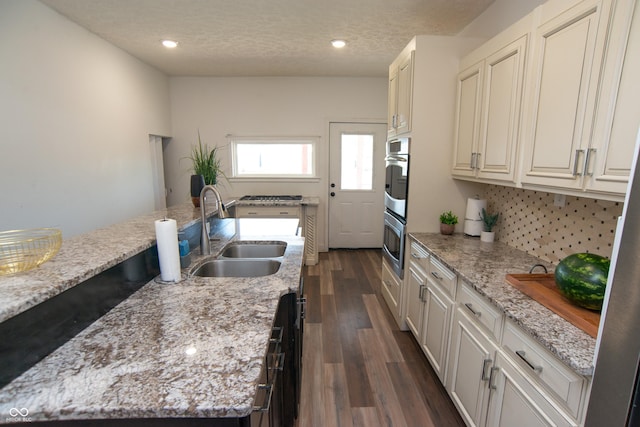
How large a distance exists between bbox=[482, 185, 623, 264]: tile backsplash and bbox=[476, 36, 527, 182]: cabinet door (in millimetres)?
352

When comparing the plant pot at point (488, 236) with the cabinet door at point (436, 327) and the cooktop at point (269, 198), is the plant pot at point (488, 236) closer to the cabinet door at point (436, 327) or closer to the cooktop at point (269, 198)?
the cabinet door at point (436, 327)

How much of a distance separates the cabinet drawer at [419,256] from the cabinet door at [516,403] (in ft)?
2.88

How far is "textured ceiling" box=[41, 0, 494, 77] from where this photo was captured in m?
2.36

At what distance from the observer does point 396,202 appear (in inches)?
108

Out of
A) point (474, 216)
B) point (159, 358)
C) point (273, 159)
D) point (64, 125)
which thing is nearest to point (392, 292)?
point (474, 216)

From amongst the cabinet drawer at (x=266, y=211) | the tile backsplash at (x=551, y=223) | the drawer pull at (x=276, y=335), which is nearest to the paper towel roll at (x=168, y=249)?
the drawer pull at (x=276, y=335)

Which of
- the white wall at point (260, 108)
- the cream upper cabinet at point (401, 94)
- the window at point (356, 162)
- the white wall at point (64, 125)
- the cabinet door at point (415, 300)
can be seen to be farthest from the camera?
the window at point (356, 162)

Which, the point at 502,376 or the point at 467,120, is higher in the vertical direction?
the point at 467,120

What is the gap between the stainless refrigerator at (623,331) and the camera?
Result: 0.69 metres

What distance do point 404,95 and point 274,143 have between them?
2570 millimetres

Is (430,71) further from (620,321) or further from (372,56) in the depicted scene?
(620,321)

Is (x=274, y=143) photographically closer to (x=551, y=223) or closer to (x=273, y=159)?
(x=273, y=159)

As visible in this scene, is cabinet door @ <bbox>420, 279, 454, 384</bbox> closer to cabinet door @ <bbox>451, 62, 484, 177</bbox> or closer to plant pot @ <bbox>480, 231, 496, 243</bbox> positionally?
plant pot @ <bbox>480, 231, 496, 243</bbox>

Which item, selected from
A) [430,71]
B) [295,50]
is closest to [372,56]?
[295,50]
